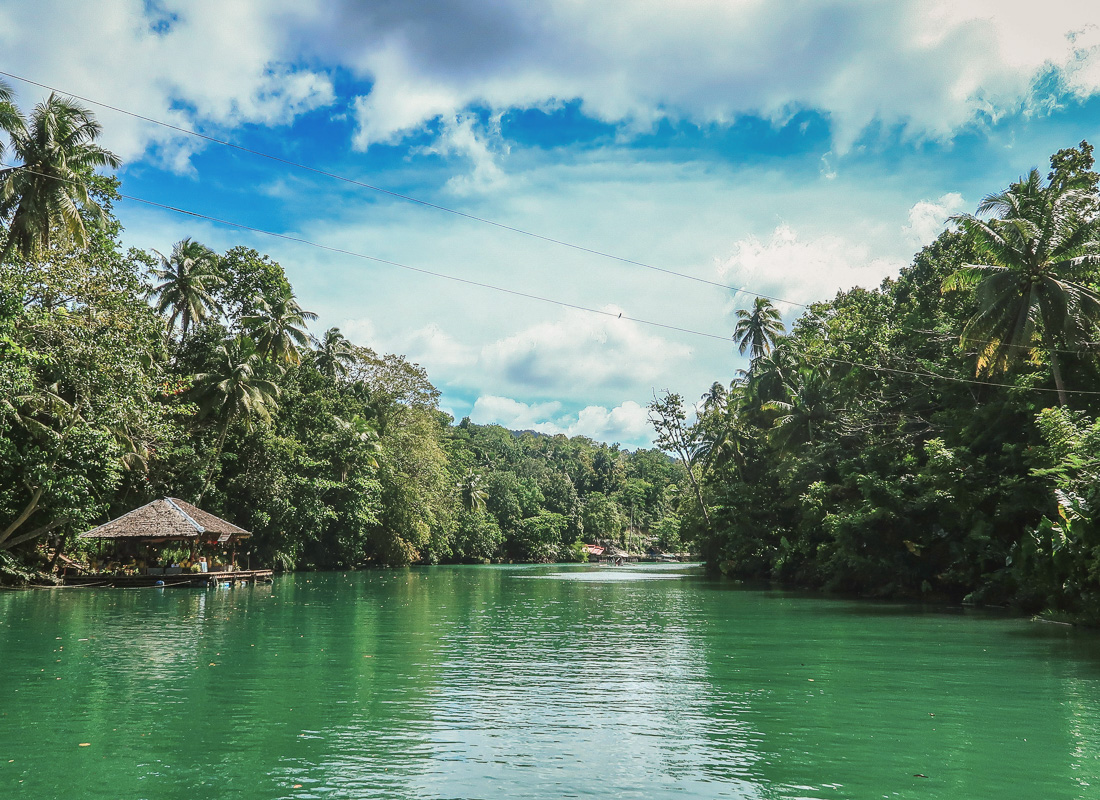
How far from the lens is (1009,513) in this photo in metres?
24.5

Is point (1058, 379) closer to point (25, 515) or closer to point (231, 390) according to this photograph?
point (231, 390)

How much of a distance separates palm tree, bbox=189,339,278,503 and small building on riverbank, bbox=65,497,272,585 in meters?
4.67

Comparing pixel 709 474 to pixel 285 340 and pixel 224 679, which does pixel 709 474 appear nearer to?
pixel 285 340

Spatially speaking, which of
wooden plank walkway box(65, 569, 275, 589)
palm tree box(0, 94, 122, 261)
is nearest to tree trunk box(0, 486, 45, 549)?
wooden plank walkway box(65, 569, 275, 589)

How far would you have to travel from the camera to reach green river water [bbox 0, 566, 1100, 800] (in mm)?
7285

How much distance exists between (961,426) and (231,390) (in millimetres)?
30795

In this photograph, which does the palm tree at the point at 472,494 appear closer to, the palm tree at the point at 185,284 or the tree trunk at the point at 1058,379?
the palm tree at the point at 185,284

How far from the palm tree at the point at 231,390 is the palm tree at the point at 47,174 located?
1194 cm

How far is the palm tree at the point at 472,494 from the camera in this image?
8394 centimetres

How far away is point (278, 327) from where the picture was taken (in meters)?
42.9

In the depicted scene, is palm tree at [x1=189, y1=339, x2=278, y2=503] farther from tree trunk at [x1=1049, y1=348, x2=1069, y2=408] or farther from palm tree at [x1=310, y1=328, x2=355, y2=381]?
tree trunk at [x1=1049, y1=348, x2=1069, y2=408]

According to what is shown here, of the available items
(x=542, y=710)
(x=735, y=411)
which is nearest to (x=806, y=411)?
(x=735, y=411)

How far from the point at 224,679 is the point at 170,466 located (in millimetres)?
30663

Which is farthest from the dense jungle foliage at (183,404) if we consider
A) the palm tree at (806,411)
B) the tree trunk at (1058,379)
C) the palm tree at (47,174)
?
the tree trunk at (1058,379)
